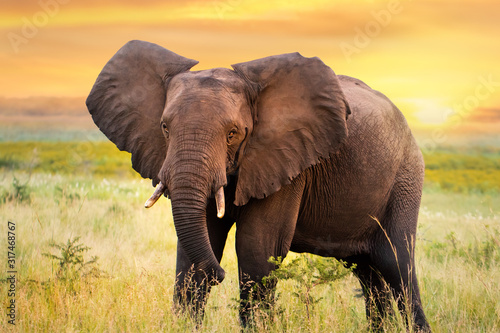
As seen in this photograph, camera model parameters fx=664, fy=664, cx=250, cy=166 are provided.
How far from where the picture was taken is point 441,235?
13.8 m

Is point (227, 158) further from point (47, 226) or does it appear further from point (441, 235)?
point (441, 235)

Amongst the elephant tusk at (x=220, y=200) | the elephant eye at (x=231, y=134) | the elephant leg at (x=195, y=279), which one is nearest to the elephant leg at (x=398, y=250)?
the elephant leg at (x=195, y=279)

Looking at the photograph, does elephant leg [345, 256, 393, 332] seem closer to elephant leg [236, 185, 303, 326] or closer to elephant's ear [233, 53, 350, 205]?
elephant leg [236, 185, 303, 326]

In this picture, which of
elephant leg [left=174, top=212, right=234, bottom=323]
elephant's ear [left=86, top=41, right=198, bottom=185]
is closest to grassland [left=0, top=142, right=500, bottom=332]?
elephant leg [left=174, top=212, right=234, bottom=323]

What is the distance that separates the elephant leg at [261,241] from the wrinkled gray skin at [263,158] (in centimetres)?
1

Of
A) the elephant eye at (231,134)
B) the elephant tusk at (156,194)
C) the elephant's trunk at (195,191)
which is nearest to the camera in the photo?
the elephant's trunk at (195,191)

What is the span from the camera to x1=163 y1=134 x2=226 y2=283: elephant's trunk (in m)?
5.25

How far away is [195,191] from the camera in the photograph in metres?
5.27

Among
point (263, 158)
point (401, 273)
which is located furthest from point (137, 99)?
point (401, 273)

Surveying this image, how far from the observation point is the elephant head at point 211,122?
5.33 m

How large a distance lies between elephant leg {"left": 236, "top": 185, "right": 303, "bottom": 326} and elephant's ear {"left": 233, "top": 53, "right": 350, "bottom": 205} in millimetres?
220

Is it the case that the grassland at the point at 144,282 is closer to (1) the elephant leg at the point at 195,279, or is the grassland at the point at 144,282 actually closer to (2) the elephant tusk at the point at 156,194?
(1) the elephant leg at the point at 195,279

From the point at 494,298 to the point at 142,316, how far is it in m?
3.83

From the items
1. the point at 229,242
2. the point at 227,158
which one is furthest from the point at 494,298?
the point at 229,242
